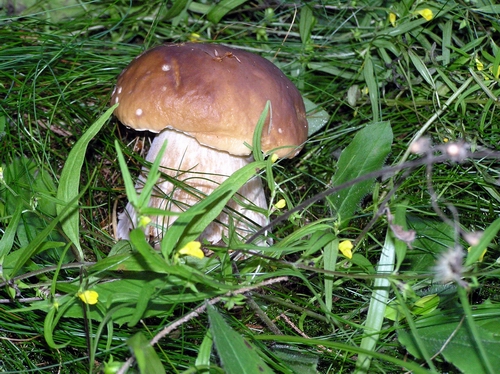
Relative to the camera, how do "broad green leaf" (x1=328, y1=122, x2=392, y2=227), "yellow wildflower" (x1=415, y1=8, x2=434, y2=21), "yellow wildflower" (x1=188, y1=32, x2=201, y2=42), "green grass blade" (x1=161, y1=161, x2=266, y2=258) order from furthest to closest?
"yellow wildflower" (x1=188, y1=32, x2=201, y2=42) → "yellow wildflower" (x1=415, y1=8, x2=434, y2=21) → "broad green leaf" (x1=328, y1=122, x2=392, y2=227) → "green grass blade" (x1=161, y1=161, x2=266, y2=258)

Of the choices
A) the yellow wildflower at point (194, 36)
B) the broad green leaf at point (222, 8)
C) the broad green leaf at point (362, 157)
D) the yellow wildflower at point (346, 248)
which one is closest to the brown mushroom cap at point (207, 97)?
the broad green leaf at point (362, 157)

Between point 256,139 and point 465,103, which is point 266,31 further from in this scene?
point 256,139

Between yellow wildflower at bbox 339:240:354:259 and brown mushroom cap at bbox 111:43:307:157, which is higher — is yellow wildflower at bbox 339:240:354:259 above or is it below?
below

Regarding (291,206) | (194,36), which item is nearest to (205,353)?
(291,206)

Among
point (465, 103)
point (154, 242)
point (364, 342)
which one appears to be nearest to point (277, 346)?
point (364, 342)

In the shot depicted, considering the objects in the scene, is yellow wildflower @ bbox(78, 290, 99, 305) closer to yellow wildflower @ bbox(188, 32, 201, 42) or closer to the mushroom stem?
the mushroom stem

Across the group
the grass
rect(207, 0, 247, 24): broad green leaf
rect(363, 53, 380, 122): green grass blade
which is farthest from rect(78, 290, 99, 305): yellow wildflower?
rect(207, 0, 247, 24): broad green leaf

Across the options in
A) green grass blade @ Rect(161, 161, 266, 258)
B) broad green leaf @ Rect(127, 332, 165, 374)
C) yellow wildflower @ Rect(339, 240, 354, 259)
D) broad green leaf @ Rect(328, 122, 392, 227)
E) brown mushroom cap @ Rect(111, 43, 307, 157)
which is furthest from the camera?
broad green leaf @ Rect(328, 122, 392, 227)

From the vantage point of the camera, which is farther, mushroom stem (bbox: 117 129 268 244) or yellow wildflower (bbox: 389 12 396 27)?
yellow wildflower (bbox: 389 12 396 27)
